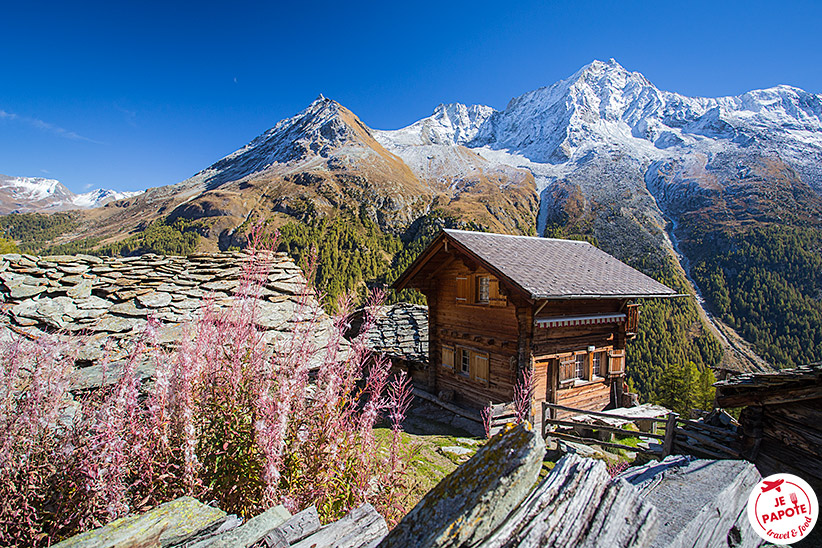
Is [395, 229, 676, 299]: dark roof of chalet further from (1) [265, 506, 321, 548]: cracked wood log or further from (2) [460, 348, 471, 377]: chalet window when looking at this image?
(1) [265, 506, 321, 548]: cracked wood log

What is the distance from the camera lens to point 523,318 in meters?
12.0

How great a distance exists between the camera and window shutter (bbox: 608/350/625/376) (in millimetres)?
14195

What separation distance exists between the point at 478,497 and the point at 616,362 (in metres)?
15.6

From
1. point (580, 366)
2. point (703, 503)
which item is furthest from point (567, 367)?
point (703, 503)

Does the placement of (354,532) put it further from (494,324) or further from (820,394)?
(494,324)

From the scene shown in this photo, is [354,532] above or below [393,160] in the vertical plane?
below

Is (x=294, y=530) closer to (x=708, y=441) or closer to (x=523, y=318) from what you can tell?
(x=708, y=441)

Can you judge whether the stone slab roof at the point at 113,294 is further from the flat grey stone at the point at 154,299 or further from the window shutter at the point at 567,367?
the window shutter at the point at 567,367

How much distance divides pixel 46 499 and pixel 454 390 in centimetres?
→ 1387

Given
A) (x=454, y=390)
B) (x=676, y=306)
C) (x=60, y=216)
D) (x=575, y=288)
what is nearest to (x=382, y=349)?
(x=454, y=390)

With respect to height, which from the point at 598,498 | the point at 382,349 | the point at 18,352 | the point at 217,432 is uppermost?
the point at 18,352

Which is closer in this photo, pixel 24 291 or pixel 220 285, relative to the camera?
pixel 24 291

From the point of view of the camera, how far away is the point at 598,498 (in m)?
1.29
